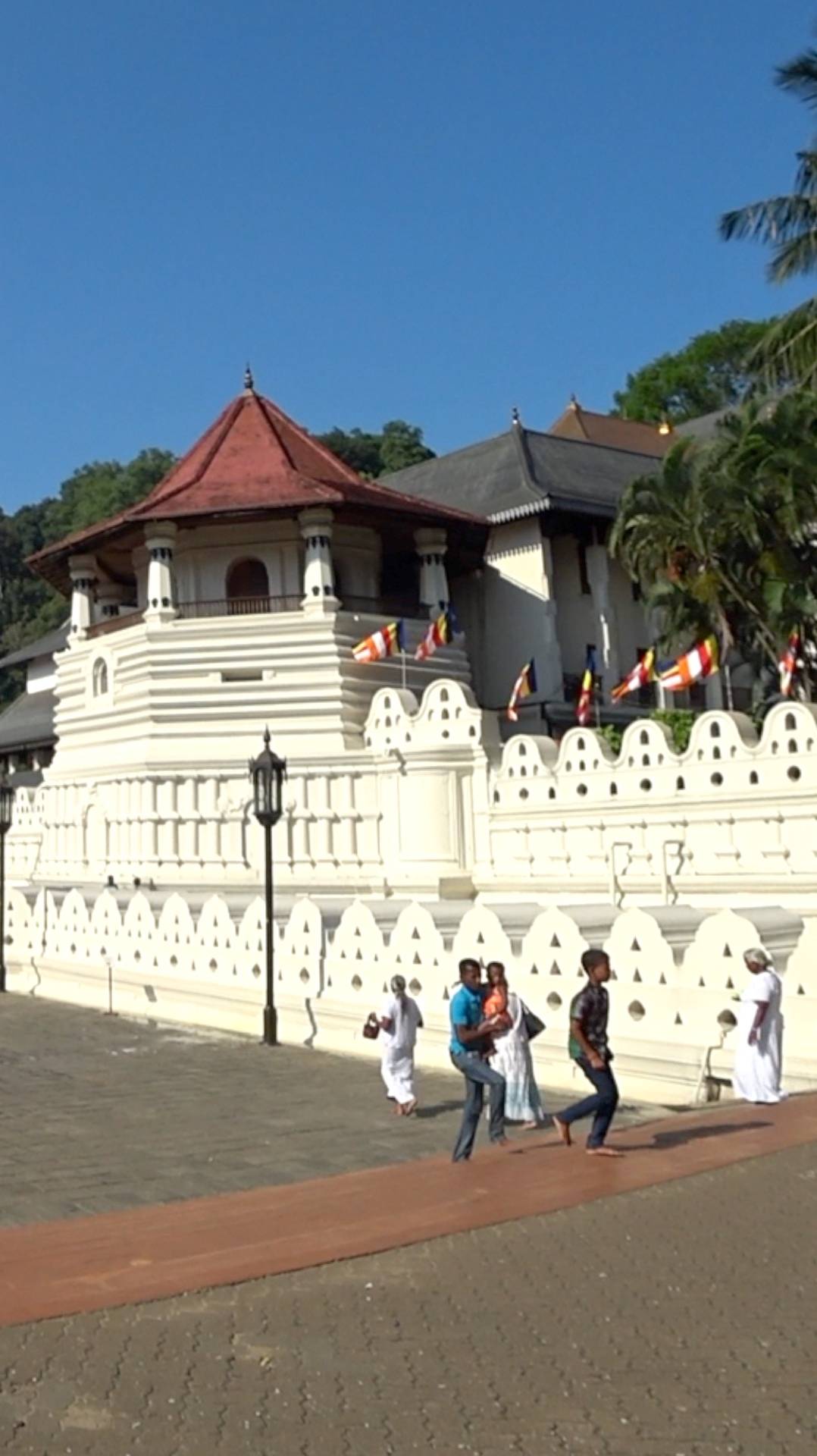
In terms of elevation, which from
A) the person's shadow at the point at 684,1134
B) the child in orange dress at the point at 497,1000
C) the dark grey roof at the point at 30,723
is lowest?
the person's shadow at the point at 684,1134

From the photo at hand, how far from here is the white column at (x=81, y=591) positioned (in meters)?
29.8

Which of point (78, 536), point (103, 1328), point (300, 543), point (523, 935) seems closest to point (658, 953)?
point (523, 935)

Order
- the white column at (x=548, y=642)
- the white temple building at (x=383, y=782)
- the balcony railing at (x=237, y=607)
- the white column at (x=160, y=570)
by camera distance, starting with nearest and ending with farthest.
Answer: the white temple building at (x=383, y=782) < the white column at (x=160, y=570) < the balcony railing at (x=237, y=607) < the white column at (x=548, y=642)

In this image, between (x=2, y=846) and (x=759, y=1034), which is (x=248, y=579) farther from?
(x=759, y=1034)

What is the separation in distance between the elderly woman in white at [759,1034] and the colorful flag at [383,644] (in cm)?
1570

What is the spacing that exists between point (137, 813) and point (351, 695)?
4.74 m

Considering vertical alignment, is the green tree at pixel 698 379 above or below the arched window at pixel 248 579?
above

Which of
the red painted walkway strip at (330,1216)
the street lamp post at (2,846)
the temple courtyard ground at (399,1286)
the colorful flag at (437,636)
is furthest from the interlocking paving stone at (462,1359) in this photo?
the colorful flag at (437,636)

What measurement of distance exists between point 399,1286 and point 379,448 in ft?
253

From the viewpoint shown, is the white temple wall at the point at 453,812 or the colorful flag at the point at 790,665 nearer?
the white temple wall at the point at 453,812

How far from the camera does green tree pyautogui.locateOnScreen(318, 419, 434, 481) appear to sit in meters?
74.9

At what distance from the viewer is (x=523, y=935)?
12172 mm

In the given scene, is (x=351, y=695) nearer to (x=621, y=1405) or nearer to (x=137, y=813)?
(x=137, y=813)

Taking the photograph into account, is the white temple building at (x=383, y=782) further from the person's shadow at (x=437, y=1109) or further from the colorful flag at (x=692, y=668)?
the colorful flag at (x=692, y=668)
